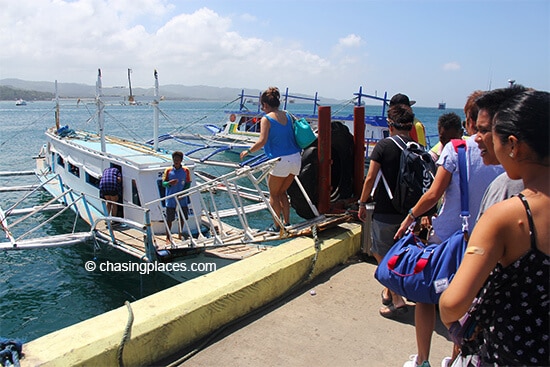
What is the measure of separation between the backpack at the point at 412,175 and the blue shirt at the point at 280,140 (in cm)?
209

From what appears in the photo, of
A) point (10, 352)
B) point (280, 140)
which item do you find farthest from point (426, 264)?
point (280, 140)

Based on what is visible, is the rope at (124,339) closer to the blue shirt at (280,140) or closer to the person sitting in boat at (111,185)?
the blue shirt at (280,140)

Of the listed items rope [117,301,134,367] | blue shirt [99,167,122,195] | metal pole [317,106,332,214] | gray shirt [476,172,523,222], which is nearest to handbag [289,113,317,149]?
metal pole [317,106,332,214]

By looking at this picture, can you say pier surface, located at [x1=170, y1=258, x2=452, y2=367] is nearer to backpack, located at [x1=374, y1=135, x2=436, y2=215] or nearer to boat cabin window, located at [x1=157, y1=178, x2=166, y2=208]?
backpack, located at [x1=374, y1=135, x2=436, y2=215]

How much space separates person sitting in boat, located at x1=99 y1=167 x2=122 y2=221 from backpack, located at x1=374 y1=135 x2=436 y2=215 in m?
7.44

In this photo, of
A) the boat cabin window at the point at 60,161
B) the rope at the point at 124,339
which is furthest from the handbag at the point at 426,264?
the boat cabin window at the point at 60,161

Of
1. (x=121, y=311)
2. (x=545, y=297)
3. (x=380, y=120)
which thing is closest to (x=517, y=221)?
(x=545, y=297)

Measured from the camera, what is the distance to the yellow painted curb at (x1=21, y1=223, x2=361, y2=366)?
265 centimetres

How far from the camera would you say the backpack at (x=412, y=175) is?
11.4 feet

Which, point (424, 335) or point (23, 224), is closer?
point (424, 335)

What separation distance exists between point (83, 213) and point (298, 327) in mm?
9926

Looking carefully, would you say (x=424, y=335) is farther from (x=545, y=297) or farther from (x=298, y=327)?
(x=545, y=297)

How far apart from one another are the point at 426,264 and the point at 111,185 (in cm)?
820

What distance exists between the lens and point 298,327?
11.5ft
